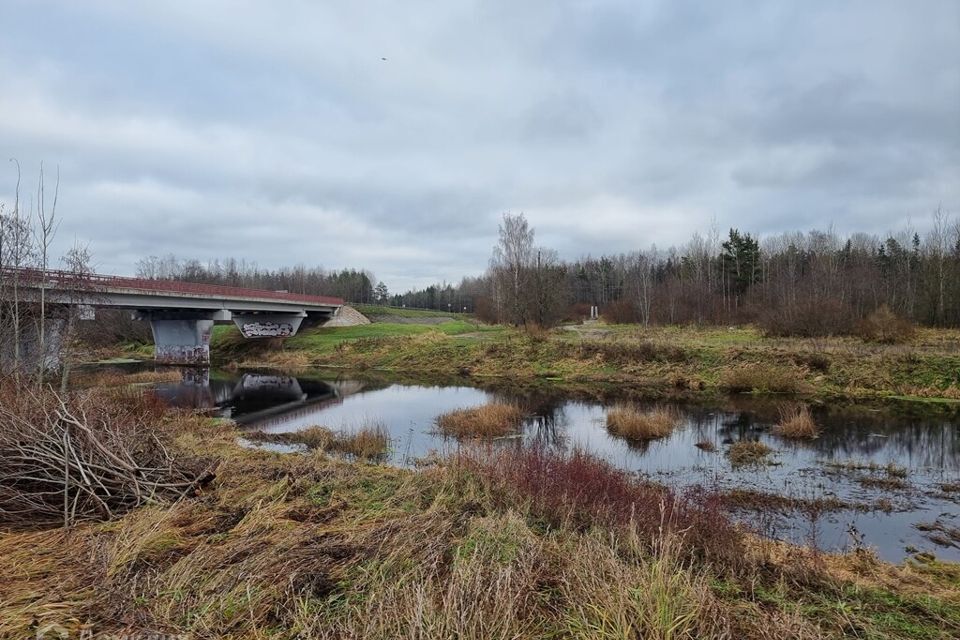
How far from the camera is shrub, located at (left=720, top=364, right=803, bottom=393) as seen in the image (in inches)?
1010

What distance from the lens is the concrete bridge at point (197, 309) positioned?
120ft

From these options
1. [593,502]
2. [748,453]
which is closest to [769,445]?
[748,453]

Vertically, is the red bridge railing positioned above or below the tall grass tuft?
above

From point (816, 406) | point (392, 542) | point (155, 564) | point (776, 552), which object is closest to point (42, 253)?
point (155, 564)

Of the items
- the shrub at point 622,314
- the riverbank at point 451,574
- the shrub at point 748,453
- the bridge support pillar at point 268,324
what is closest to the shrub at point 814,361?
the shrub at point 748,453

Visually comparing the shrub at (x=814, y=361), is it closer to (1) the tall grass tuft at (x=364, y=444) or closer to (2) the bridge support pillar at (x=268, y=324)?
(1) the tall grass tuft at (x=364, y=444)

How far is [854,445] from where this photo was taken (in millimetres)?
15977

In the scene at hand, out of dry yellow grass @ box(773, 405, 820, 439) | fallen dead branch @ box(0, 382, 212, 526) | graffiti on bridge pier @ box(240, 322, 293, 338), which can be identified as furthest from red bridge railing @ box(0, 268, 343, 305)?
dry yellow grass @ box(773, 405, 820, 439)

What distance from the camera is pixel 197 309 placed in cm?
4703

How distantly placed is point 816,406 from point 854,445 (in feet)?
23.1

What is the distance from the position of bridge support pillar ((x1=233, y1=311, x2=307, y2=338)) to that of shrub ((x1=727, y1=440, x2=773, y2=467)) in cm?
4951

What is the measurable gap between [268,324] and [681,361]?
1661 inches

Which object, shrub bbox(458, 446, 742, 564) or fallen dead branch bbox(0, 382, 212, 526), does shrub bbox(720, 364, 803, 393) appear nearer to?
shrub bbox(458, 446, 742, 564)

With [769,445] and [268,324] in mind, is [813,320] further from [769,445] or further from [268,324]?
[268,324]
